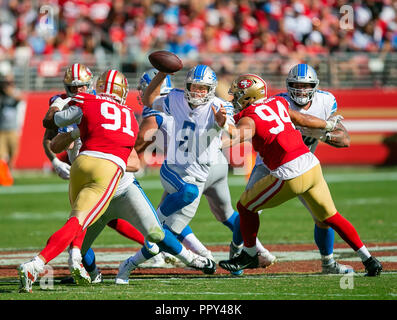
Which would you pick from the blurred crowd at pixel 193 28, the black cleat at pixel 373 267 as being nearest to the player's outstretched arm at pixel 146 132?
Result: the black cleat at pixel 373 267

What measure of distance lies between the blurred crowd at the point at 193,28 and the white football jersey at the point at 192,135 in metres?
10.1

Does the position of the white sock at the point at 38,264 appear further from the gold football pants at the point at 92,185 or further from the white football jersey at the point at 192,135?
the white football jersey at the point at 192,135

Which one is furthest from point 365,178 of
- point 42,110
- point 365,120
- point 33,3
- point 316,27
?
point 33,3

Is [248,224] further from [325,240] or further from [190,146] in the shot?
[190,146]

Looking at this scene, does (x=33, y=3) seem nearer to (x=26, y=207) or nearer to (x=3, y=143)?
(x=3, y=143)

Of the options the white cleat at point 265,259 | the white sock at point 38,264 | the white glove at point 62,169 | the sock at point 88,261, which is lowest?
the white cleat at point 265,259

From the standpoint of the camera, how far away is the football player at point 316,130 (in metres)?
6.64

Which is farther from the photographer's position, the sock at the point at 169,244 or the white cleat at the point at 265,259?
the white cleat at the point at 265,259

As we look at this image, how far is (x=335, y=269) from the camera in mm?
6742

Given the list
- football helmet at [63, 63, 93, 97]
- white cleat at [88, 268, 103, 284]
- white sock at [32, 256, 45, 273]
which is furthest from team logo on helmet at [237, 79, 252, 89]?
white sock at [32, 256, 45, 273]

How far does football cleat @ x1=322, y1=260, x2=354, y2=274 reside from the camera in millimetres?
6695

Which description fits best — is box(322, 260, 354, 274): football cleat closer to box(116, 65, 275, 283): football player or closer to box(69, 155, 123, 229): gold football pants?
box(116, 65, 275, 283): football player

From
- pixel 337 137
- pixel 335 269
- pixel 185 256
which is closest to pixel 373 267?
pixel 335 269

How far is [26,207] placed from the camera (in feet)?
41.1
